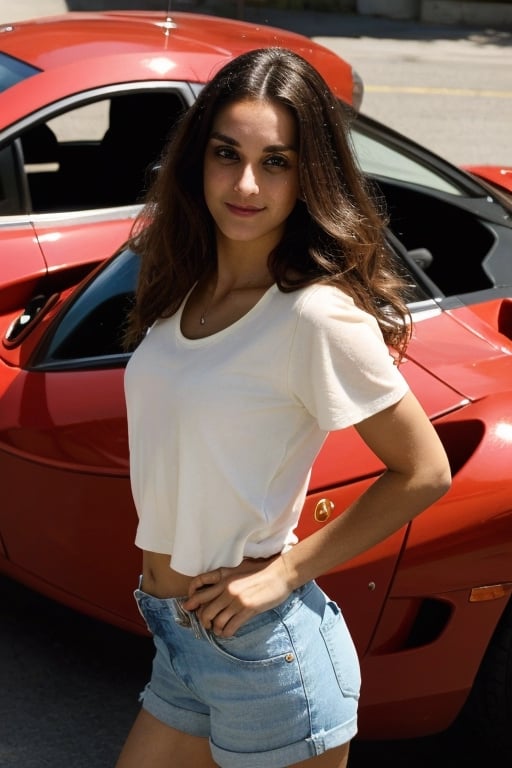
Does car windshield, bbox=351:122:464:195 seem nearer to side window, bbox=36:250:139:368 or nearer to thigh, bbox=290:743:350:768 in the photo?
side window, bbox=36:250:139:368

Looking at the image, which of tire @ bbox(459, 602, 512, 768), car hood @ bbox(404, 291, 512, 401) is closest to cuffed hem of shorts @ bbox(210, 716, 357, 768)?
tire @ bbox(459, 602, 512, 768)

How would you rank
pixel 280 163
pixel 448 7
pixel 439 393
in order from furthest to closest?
1. pixel 448 7
2. pixel 439 393
3. pixel 280 163

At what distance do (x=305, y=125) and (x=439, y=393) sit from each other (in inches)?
43.6

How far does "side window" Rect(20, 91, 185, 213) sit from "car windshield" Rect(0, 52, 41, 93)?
0.56ft

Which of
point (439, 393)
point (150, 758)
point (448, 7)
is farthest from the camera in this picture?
point (448, 7)

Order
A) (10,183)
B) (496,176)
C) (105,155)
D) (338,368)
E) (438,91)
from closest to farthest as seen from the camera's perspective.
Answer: (338,368)
(10,183)
(105,155)
(496,176)
(438,91)

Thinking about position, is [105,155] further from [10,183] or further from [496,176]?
[496,176]

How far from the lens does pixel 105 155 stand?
4.77m

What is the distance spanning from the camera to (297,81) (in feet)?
6.55

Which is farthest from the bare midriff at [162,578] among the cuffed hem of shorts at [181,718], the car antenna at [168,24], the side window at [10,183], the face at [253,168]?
the car antenna at [168,24]

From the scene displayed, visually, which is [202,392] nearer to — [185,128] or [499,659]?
[185,128]

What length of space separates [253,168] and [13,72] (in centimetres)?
270

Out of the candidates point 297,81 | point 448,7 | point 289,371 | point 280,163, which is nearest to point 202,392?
point 289,371

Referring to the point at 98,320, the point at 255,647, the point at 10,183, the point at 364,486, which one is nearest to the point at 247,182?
the point at 255,647
